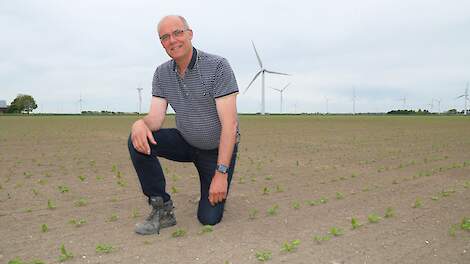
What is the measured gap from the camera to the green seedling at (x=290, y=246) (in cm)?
419

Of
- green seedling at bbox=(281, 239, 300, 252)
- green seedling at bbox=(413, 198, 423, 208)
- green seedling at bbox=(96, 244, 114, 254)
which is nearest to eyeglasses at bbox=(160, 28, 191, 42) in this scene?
green seedling at bbox=(96, 244, 114, 254)

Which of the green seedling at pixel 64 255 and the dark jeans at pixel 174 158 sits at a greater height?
the dark jeans at pixel 174 158

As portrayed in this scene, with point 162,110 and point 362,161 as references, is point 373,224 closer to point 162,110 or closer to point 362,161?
point 162,110

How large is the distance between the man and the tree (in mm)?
138343

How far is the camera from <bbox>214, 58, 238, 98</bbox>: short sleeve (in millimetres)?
4551

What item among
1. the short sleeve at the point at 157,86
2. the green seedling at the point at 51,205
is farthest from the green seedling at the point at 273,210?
the green seedling at the point at 51,205

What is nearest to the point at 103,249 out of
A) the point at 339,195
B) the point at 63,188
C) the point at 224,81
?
the point at 224,81

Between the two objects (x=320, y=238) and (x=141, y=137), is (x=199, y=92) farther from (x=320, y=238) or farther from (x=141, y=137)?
(x=320, y=238)

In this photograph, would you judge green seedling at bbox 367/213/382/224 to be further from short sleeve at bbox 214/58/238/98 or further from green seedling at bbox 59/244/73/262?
green seedling at bbox 59/244/73/262

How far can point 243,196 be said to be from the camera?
6.84 metres

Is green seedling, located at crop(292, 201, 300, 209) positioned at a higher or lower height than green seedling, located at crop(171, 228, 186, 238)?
higher

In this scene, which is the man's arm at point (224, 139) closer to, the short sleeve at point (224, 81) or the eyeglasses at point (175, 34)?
the short sleeve at point (224, 81)

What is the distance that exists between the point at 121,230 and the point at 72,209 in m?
1.44

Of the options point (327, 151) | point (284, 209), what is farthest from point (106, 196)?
point (327, 151)
